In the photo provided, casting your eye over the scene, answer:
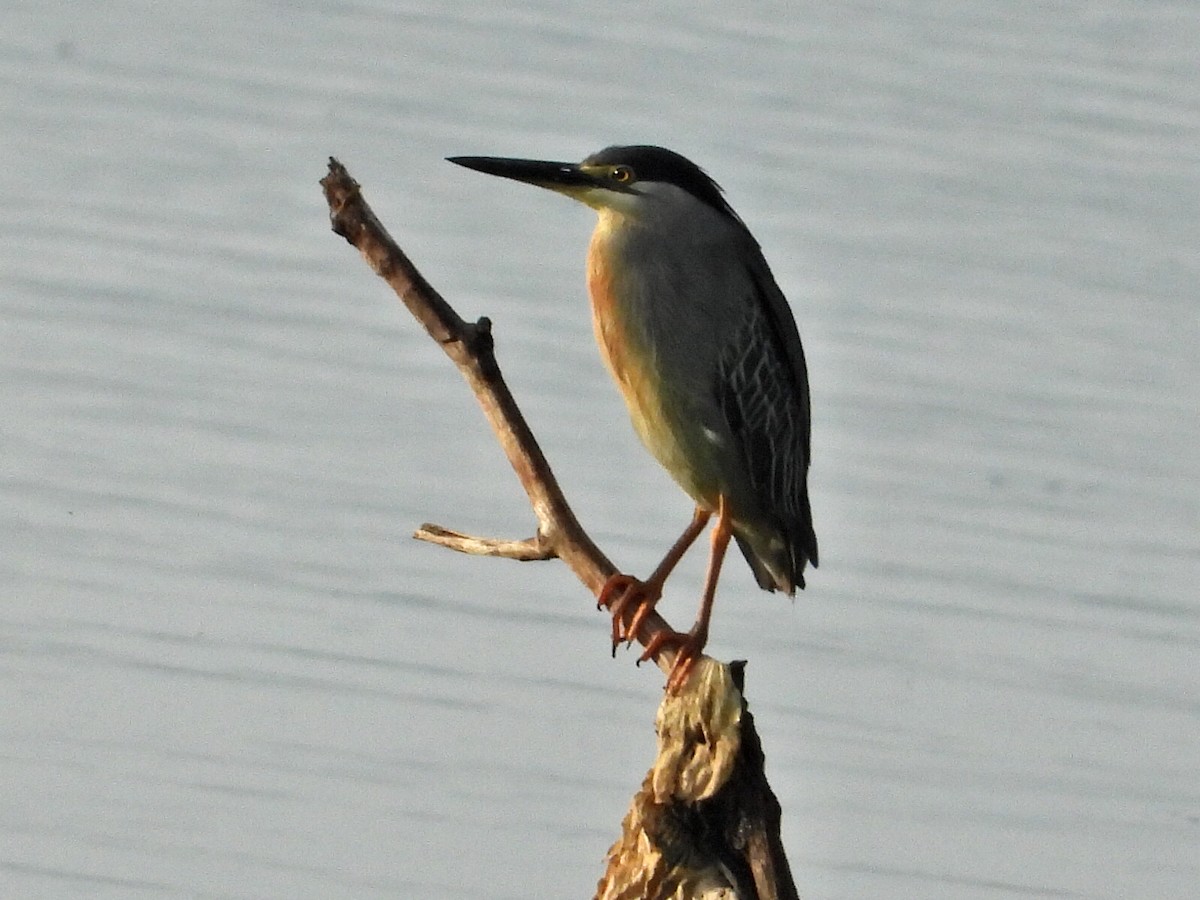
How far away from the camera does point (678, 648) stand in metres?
5.84

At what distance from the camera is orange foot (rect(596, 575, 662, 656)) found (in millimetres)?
6055

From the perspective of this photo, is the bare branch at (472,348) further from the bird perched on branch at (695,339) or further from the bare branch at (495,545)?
the bird perched on branch at (695,339)

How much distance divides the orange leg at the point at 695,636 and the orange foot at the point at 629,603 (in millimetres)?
100

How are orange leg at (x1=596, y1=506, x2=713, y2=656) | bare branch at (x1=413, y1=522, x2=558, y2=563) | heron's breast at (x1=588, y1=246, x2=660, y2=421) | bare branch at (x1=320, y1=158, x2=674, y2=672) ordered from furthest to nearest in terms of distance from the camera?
heron's breast at (x1=588, y1=246, x2=660, y2=421) < orange leg at (x1=596, y1=506, x2=713, y2=656) < bare branch at (x1=413, y1=522, x2=558, y2=563) < bare branch at (x1=320, y1=158, x2=674, y2=672)

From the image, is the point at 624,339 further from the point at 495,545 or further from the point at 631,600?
the point at 495,545

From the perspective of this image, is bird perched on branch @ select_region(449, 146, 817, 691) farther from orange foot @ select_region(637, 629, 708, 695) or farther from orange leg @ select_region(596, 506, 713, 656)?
orange foot @ select_region(637, 629, 708, 695)

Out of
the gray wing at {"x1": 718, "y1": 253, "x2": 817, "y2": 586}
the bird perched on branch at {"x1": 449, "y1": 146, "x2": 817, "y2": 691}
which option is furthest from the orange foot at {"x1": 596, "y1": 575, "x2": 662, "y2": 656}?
the gray wing at {"x1": 718, "y1": 253, "x2": 817, "y2": 586}

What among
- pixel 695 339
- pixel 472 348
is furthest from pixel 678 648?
pixel 472 348

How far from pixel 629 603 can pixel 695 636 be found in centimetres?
28

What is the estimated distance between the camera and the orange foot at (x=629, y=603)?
6.05 m

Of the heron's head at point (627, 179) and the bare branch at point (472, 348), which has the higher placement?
the heron's head at point (627, 179)

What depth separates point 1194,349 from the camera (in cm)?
1110

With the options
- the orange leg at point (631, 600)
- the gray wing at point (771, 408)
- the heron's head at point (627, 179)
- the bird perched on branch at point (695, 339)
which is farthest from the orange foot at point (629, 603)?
the heron's head at point (627, 179)

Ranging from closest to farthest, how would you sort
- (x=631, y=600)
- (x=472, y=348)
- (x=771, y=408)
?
(x=472, y=348) < (x=631, y=600) < (x=771, y=408)
